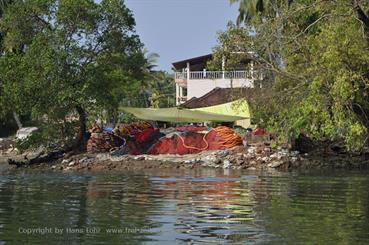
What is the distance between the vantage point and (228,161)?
32.9m

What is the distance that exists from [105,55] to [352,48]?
18.9 metres

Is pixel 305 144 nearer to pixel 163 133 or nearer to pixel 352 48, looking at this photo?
pixel 163 133

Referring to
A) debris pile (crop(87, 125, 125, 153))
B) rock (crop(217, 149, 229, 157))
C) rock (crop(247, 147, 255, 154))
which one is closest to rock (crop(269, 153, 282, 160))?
rock (crop(247, 147, 255, 154))

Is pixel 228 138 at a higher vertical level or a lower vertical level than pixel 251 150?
higher

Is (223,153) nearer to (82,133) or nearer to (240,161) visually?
(240,161)

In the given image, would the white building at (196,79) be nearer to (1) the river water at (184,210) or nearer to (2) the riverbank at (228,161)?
(2) the riverbank at (228,161)

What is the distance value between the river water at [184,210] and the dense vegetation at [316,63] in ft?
6.59

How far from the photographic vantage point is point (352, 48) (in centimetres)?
1833

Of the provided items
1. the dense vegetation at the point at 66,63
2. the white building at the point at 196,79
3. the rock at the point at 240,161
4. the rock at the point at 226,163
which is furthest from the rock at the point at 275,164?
the white building at the point at 196,79

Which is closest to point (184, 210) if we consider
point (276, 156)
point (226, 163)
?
point (226, 163)

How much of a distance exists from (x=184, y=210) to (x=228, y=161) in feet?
56.5

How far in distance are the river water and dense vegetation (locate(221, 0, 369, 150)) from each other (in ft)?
6.59

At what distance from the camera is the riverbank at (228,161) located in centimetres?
3219

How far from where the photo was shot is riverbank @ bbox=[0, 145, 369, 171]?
32.2m
